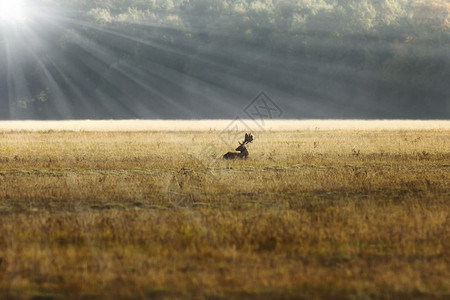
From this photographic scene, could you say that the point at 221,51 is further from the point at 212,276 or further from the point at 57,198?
the point at 212,276

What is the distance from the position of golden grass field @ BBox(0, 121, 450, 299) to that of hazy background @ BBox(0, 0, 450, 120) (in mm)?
59324

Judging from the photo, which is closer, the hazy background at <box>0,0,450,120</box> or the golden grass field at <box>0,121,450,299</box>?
the golden grass field at <box>0,121,450,299</box>

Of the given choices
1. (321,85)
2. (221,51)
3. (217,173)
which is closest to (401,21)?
(321,85)

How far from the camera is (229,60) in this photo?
93.6 m

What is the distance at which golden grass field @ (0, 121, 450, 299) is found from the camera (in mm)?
8461

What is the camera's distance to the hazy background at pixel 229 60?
79625 mm

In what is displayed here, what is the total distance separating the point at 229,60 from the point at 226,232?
8330 centimetres

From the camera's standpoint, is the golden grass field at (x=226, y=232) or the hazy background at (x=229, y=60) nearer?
the golden grass field at (x=226, y=232)

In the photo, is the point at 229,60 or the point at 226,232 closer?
the point at 226,232

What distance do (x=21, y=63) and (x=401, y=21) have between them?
53639mm

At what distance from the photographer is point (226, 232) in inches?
448

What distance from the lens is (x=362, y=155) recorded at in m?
27.3

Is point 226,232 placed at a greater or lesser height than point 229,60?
lesser

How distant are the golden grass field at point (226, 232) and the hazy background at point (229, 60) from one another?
5932 centimetres
